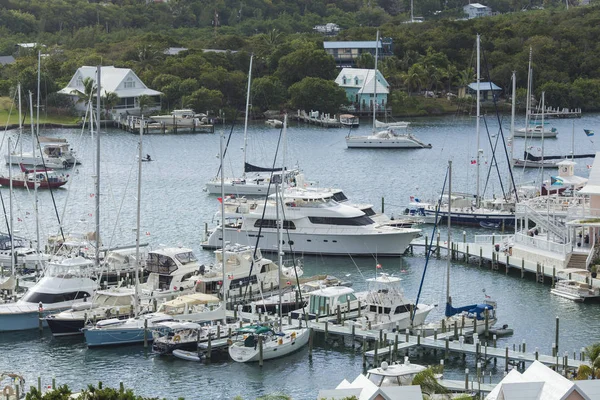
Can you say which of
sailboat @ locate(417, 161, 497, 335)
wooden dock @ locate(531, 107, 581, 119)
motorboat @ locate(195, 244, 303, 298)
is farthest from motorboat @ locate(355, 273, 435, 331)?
wooden dock @ locate(531, 107, 581, 119)

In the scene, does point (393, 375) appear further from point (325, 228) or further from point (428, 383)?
point (325, 228)

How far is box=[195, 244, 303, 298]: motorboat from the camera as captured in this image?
59781 millimetres

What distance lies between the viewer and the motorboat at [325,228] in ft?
234

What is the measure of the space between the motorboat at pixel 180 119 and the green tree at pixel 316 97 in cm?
1303

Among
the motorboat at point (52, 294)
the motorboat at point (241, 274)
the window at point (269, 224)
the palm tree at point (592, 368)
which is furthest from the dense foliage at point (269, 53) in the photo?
the palm tree at point (592, 368)

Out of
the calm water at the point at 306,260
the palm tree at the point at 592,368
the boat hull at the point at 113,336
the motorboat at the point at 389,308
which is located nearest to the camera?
the palm tree at the point at 592,368

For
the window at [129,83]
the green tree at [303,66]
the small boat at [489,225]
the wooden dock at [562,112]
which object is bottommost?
the small boat at [489,225]

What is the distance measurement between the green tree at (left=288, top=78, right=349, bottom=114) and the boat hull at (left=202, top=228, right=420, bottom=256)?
71.3 metres

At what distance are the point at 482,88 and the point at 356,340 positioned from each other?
322 feet

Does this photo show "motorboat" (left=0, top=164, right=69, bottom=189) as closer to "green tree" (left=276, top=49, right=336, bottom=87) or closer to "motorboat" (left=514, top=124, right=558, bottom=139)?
"motorboat" (left=514, top=124, right=558, bottom=139)

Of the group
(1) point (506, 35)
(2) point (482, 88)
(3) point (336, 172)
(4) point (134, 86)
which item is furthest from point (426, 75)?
(3) point (336, 172)

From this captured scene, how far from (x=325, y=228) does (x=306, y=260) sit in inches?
74.1

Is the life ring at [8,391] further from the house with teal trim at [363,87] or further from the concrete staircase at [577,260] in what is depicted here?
the house with teal trim at [363,87]

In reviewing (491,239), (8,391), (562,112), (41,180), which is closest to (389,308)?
(8,391)
